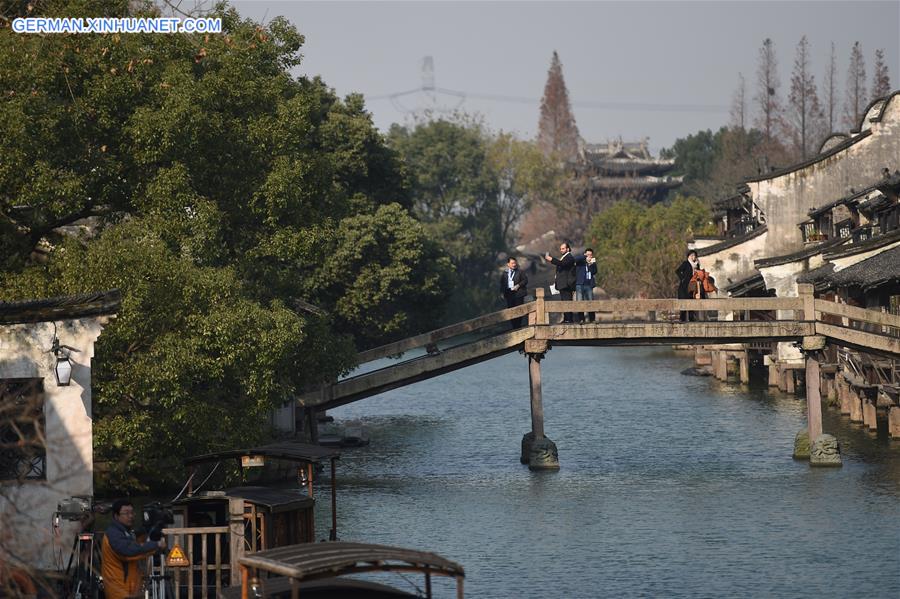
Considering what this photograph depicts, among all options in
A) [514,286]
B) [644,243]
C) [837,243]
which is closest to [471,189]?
[644,243]

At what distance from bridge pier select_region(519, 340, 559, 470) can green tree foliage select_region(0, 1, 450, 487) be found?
5865 millimetres

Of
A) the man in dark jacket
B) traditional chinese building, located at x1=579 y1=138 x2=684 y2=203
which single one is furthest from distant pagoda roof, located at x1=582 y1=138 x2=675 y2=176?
the man in dark jacket

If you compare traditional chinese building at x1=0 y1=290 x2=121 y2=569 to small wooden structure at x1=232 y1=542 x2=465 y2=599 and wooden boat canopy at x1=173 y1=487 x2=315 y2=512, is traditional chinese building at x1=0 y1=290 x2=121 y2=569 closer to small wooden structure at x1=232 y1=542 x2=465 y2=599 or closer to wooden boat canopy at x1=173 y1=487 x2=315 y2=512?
wooden boat canopy at x1=173 y1=487 x2=315 y2=512

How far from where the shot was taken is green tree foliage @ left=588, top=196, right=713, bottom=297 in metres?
96.9

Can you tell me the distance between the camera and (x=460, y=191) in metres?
122

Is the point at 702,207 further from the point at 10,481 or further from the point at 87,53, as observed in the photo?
the point at 10,481

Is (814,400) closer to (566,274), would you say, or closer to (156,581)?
(566,274)

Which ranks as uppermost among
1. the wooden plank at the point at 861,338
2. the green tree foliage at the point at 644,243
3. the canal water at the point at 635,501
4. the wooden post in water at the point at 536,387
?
the green tree foliage at the point at 644,243

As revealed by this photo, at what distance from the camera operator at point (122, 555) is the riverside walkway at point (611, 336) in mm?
20190

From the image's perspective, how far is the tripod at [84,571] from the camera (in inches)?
758

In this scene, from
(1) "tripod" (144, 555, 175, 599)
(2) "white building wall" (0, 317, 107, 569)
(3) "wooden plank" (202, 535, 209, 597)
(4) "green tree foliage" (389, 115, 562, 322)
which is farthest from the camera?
(4) "green tree foliage" (389, 115, 562, 322)

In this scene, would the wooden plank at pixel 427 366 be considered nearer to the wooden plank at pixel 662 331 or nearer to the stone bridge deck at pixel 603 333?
the stone bridge deck at pixel 603 333

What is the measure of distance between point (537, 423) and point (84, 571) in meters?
21.8

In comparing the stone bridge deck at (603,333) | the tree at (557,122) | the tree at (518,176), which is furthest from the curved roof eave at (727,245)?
the tree at (557,122)
